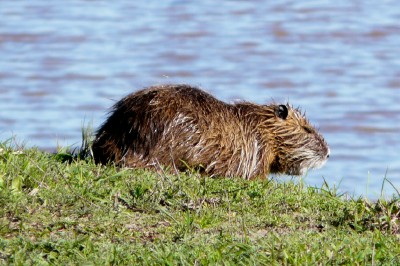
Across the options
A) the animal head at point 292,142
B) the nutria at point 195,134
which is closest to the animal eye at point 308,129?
the animal head at point 292,142

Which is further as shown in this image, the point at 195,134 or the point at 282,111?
the point at 282,111

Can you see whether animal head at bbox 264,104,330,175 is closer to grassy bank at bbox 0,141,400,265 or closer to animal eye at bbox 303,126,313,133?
animal eye at bbox 303,126,313,133

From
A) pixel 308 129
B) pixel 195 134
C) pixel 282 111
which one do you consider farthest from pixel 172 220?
pixel 308 129

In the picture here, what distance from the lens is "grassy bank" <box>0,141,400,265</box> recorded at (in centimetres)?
486

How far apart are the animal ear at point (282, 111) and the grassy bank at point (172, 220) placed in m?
1.48

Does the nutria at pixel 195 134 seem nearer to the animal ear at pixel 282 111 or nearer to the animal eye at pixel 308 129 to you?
the animal ear at pixel 282 111

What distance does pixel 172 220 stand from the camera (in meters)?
5.45

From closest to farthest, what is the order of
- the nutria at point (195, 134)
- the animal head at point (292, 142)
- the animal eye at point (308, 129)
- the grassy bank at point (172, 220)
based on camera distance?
the grassy bank at point (172, 220) < the nutria at point (195, 134) < the animal head at point (292, 142) < the animal eye at point (308, 129)

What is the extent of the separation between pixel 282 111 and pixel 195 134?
3.68 ft

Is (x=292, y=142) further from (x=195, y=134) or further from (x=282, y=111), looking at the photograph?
(x=195, y=134)

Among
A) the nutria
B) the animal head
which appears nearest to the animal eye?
the animal head

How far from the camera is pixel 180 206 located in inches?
224

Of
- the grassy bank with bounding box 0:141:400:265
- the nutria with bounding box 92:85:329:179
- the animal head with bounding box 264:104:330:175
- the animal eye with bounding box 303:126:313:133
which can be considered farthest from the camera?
the animal eye with bounding box 303:126:313:133

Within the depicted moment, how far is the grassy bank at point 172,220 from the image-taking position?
15.9 ft
